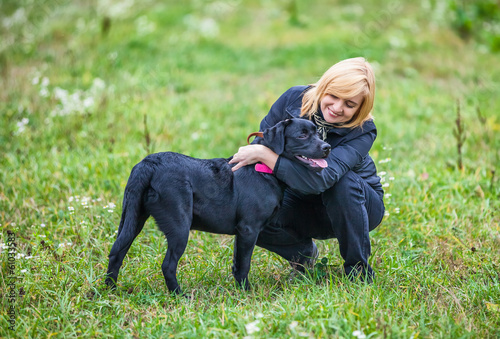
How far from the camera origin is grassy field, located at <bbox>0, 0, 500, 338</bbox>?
2742mm

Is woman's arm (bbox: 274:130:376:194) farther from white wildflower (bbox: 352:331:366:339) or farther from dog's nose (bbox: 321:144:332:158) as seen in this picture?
white wildflower (bbox: 352:331:366:339)

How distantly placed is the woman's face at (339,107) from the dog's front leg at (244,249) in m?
0.95

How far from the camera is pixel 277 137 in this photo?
2.97 meters

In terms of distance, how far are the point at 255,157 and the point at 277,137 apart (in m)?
0.19

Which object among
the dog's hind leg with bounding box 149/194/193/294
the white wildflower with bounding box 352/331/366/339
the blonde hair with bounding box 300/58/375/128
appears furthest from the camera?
the blonde hair with bounding box 300/58/375/128

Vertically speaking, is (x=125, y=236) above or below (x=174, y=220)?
below

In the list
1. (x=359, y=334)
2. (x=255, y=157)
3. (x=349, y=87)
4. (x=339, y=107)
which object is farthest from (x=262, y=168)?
(x=359, y=334)

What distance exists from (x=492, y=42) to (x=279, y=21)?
16.2 ft

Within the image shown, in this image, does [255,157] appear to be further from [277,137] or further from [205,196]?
[205,196]

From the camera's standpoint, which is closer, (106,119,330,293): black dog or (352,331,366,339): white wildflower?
(352,331,366,339): white wildflower

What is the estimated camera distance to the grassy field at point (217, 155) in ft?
9.00

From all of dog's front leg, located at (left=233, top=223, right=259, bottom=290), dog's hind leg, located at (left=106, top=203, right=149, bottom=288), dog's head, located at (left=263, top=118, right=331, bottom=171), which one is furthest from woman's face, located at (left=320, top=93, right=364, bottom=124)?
dog's hind leg, located at (left=106, top=203, right=149, bottom=288)

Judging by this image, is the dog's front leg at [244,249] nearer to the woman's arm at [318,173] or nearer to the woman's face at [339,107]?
the woman's arm at [318,173]

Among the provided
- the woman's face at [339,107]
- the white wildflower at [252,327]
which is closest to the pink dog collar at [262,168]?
the woman's face at [339,107]
